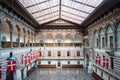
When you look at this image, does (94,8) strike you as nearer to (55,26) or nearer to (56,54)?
(55,26)

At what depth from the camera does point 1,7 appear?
733 inches

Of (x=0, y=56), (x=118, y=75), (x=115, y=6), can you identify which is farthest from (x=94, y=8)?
(x=0, y=56)

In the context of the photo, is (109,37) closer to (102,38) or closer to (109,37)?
(109,37)

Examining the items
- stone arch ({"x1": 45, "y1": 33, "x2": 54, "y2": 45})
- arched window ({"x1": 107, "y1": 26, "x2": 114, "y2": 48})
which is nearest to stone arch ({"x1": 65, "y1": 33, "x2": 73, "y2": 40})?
stone arch ({"x1": 45, "y1": 33, "x2": 54, "y2": 45})

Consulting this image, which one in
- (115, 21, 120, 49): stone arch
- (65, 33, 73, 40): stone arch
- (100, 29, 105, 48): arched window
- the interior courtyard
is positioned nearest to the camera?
(115, 21, 120, 49): stone arch

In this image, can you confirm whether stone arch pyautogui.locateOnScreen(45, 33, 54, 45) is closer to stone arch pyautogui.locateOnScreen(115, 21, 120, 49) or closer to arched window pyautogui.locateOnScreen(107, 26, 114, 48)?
arched window pyautogui.locateOnScreen(107, 26, 114, 48)

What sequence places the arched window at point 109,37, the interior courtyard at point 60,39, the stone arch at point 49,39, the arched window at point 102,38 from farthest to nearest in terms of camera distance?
the stone arch at point 49,39 → the arched window at point 102,38 → the arched window at point 109,37 → the interior courtyard at point 60,39

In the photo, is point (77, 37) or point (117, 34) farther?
point (77, 37)

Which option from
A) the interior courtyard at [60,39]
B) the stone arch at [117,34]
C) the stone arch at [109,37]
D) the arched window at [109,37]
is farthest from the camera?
the arched window at [109,37]

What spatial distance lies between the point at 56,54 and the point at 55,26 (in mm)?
8994

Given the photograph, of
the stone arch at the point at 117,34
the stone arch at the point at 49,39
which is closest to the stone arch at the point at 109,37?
the stone arch at the point at 117,34

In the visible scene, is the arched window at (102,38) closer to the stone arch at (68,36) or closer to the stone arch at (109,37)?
the stone arch at (109,37)

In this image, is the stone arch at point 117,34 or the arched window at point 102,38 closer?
the stone arch at point 117,34

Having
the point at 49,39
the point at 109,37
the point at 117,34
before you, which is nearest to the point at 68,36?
the point at 49,39
